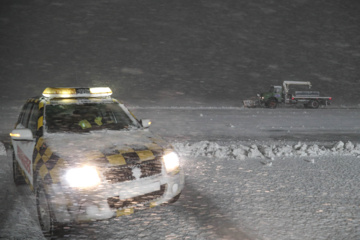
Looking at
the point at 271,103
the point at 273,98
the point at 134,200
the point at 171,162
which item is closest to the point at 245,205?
the point at 171,162

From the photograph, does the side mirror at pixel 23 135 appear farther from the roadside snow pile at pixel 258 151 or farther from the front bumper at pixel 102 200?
the roadside snow pile at pixel 258 151

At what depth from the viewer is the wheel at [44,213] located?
10.8 feet

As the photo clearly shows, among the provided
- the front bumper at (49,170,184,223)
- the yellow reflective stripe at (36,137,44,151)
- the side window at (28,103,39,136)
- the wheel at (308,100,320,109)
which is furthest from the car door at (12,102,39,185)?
the wheel at (308,100,320,109)

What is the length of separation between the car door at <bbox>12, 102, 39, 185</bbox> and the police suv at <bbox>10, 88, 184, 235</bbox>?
0.04 feet

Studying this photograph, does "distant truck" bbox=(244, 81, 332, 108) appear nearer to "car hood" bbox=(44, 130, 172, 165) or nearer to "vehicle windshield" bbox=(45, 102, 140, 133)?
"vehicle windshield" bbox=(45, 102, 140, 133)

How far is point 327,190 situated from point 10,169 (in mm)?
5527

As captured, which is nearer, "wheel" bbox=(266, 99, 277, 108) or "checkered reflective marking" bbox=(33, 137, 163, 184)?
"checkered reflective marking" bbox=(33, 137, 163, 184)

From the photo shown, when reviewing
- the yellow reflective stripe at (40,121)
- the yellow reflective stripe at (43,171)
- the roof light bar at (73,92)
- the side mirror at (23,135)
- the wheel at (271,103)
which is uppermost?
the roof light bar at (73,92)

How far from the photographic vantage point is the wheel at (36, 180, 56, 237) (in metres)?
3.30

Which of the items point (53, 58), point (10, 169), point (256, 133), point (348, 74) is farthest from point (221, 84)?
point (10, 169)

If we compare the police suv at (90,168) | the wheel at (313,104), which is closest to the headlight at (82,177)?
the police suv at (90,168)

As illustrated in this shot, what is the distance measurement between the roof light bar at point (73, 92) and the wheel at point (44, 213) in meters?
1.67

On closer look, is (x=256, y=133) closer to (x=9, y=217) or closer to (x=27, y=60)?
(x=9, y=217)

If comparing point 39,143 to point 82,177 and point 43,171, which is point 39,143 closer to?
point 43,171
